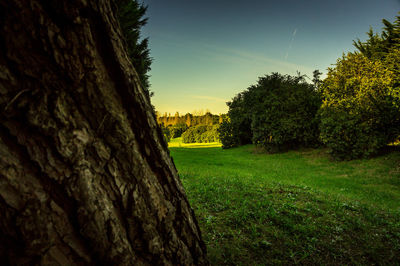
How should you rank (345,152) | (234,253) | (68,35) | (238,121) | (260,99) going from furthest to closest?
(238,121)
(260,99)
(345,152)
(234,253)
(68,35)

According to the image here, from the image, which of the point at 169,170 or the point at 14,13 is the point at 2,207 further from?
the point at 169,170

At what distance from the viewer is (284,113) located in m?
24.5

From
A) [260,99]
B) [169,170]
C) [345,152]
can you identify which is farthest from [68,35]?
[260,99]

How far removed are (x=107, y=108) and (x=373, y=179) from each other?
52.0ft

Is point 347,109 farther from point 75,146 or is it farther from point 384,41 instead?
point 75,146

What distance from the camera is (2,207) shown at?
39.9 inches

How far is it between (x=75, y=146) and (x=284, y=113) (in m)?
26.1

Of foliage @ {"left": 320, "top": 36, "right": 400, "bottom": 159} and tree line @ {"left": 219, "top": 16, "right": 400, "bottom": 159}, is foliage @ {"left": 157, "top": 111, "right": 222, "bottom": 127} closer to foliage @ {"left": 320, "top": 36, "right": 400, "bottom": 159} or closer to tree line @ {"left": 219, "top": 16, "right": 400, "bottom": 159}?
tree line @ {"left": 219, "top": 16, "right": 400, "bottom": 159}

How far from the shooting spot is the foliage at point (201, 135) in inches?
2514

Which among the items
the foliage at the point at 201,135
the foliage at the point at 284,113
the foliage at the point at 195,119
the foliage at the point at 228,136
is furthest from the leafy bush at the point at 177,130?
the foliage at the point at 284,113

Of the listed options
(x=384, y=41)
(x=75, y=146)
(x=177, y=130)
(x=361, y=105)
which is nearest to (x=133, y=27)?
(x=75, y=146)

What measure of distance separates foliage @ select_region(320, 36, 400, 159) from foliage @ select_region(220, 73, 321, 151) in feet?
16.7

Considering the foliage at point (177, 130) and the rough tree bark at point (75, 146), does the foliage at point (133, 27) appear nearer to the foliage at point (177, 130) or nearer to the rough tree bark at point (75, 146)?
the rough tree bark at point (75, 146)

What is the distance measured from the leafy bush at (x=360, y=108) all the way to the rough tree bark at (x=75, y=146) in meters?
18.1
